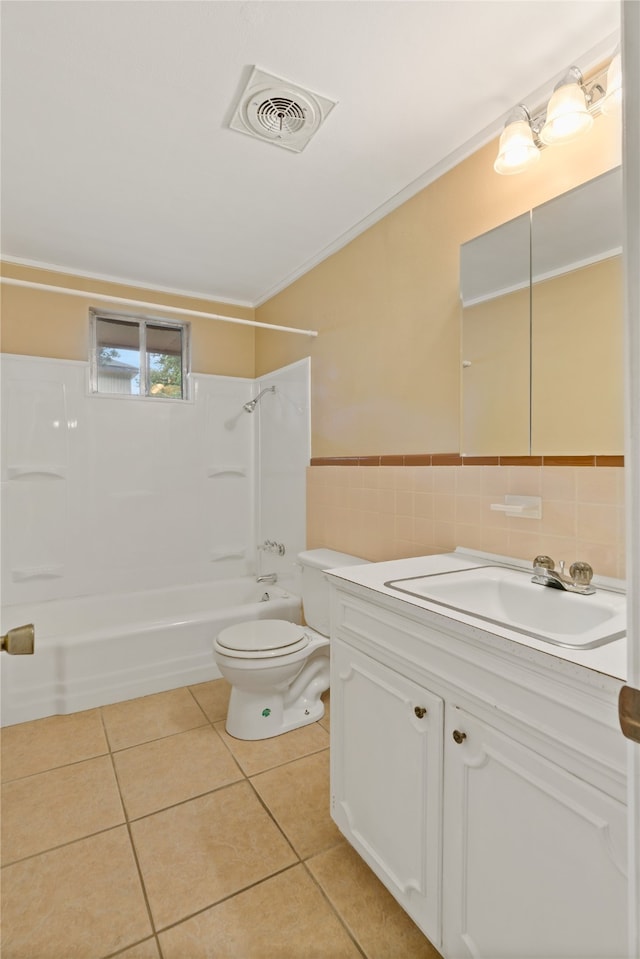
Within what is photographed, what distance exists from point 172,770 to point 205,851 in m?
0.46

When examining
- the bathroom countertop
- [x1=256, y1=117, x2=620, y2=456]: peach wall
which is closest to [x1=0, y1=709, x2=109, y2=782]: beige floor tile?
the bathroom countertop

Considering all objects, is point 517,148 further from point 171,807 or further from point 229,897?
point 171,807

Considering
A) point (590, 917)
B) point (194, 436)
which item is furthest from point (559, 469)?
point (194, 436)

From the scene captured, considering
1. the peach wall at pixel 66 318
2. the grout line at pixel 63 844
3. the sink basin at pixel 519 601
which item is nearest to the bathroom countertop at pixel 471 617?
the sink basin at pixel 519 601

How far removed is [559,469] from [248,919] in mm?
1524

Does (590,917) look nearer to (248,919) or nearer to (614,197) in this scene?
(248,919)

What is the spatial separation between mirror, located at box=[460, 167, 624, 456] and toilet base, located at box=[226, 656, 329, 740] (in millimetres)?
1383

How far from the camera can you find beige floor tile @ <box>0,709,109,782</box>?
194 centimetres

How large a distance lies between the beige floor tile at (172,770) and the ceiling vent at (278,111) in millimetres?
2391

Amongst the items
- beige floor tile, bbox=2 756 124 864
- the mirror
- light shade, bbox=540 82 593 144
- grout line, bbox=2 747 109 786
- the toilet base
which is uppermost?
light shade, bbox=540 82 593 144

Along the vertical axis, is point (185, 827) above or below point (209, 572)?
below

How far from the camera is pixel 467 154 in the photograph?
177 cm

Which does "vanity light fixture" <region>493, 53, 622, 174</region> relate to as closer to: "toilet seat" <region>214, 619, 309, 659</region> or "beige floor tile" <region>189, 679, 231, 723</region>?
"toilet seat" <region>214, 619, 309, 659</region>

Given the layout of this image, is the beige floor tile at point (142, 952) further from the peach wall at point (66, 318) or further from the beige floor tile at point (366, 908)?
the peach wall at point (66, 318)
